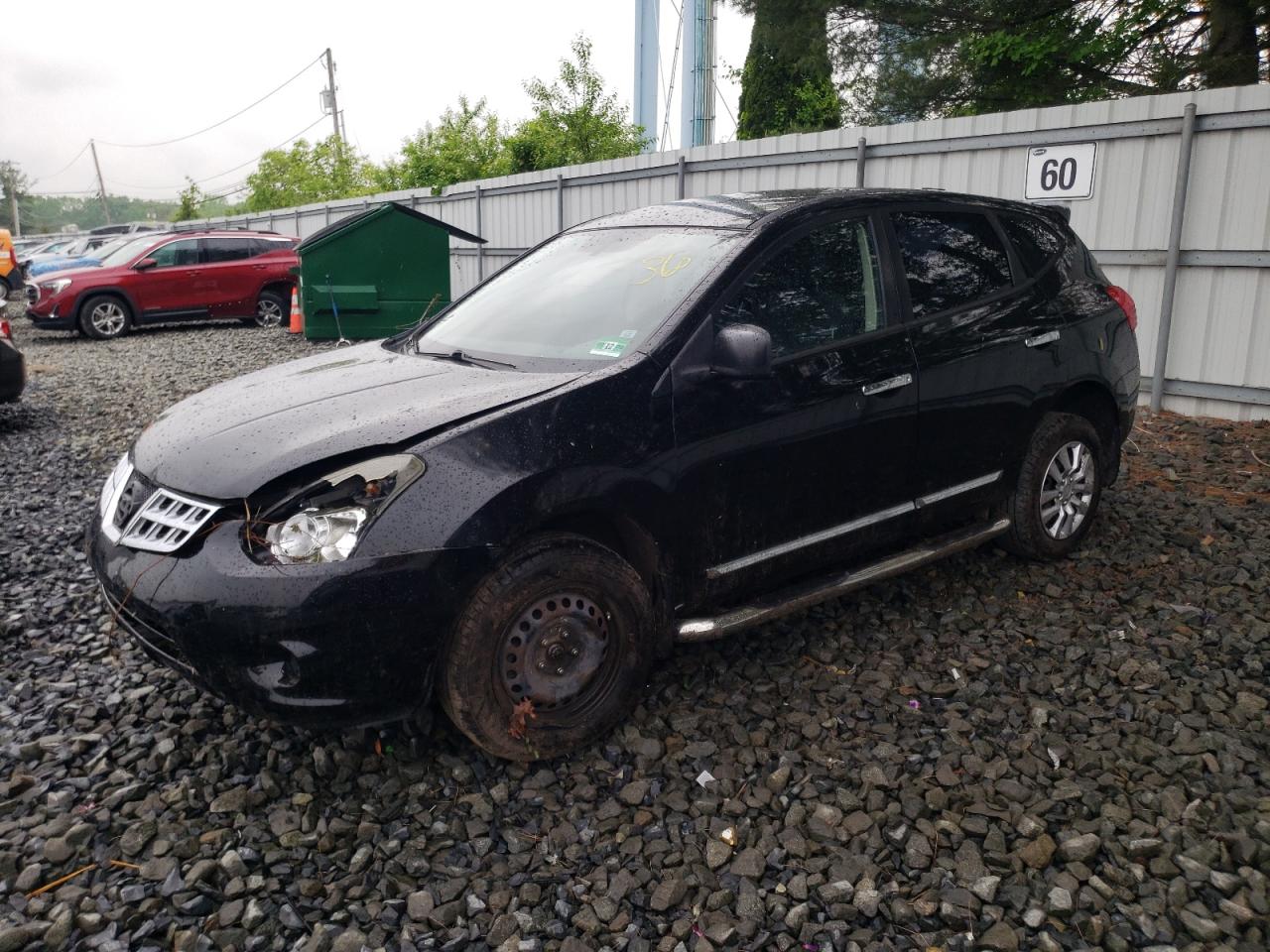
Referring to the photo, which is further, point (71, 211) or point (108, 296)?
point (71, 211)

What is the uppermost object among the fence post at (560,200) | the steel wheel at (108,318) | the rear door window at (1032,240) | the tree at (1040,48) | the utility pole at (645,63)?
the utility pole at (645,63)

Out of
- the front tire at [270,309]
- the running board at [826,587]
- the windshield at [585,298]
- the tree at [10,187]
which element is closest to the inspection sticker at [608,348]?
the windshield at [585,298]

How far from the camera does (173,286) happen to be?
1625 cm

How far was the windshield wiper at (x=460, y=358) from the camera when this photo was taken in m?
3.54

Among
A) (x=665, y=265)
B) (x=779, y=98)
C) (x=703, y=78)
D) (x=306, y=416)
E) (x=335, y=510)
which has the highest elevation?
(x=703, y=78)

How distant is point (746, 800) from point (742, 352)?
54.0 inches

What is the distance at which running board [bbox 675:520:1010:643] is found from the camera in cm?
330

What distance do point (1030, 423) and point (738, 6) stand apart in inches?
360

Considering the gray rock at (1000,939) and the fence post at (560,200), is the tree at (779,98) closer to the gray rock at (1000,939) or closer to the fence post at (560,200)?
the fence post at (560,200)

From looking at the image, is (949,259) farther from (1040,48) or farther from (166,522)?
(1040,48)

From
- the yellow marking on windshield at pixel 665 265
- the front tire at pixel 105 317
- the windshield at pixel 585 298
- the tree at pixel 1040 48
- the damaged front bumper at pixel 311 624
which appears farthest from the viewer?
the front tire at pixel 105 317

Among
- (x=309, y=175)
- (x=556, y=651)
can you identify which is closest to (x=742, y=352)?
(x=556, y=651)

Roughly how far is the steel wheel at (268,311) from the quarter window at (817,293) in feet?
48.4

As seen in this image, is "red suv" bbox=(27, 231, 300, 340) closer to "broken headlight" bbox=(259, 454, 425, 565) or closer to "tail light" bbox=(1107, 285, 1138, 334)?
"tail light" bbox=(1107, 285, 1138, 334)
